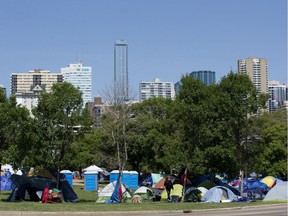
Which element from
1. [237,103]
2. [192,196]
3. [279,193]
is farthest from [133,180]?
[237,103]

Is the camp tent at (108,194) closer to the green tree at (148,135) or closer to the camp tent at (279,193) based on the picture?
the camp tent at (279,193)

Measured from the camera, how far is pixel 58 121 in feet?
98.9

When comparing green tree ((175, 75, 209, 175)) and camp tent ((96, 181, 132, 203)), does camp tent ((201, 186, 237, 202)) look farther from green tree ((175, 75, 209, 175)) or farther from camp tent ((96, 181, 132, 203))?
camp tent ((96, 181, 132, 203))

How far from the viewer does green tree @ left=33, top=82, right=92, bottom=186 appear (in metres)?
30.1

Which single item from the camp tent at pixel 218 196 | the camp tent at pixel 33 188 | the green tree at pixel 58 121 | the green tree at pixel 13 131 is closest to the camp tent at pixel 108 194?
the camp tent at pixel 33 188

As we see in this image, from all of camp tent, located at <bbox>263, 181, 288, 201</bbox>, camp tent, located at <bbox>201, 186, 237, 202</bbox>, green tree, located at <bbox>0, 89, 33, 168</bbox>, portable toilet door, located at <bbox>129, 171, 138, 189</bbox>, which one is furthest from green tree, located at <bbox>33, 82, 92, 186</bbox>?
portable toilet door, located at <bbox>129, 171, 138, 189</bbox>

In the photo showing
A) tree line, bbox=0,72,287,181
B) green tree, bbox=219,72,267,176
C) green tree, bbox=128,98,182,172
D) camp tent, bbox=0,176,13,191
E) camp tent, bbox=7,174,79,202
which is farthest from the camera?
green tree, bbox=128,98,182,172

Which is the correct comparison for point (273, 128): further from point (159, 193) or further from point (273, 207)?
point (273, 207)

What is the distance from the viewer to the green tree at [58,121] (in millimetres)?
30094

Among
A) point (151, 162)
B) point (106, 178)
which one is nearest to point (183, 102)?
point (151, 162)

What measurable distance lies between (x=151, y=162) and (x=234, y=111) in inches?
1162

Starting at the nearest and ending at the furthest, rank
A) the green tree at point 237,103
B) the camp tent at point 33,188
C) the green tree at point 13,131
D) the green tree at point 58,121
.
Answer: the green tree at point 58,121
the green tree at point 13,131
the green tree at point 237,103
the camp tent at point 33,188

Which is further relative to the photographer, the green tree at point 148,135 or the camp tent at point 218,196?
the green tree at point 148,135

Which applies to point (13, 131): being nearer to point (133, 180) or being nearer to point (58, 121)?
point (58, 121)
